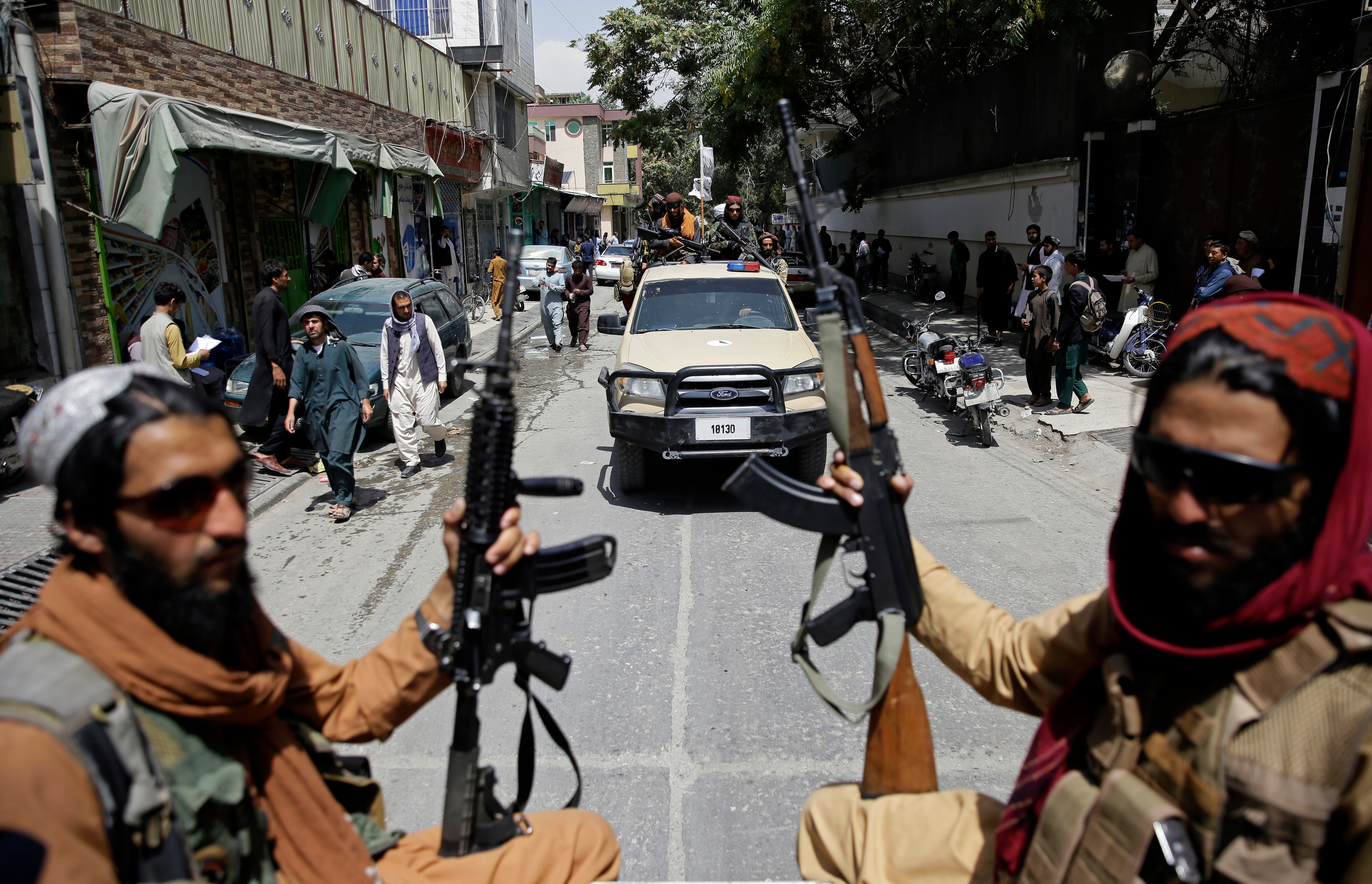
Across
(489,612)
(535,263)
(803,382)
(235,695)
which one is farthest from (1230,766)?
(535,263)

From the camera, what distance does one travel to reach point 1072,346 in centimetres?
881

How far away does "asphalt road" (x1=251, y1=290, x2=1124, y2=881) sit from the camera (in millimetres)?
3184

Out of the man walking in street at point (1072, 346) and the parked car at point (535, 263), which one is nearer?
the man walking in street at point (1072, 346)

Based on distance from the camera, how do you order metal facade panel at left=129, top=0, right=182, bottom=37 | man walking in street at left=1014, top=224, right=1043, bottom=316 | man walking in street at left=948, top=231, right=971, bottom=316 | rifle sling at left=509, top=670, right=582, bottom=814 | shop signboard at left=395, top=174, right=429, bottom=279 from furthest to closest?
1. shop signboard at left=395, top=174, right=429, bottom=279
2. man walking in street at left=948, top=231, right=971, bottom=316
3. man walking in street at left=1014, top=224, right=1043, bottom=316
4. metal facade panel at left=129, top=0, right=182, bottom=37
5. rifle sling at left=509, top=670, right=582, bottom=814

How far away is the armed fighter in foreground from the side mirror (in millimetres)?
6364

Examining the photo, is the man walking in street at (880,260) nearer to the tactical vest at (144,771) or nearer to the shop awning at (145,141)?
the shop awning at (145,141)

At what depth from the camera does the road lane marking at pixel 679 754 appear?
9.47 feet

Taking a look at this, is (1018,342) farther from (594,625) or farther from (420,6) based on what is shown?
(420,6)

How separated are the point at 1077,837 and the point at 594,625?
342cm

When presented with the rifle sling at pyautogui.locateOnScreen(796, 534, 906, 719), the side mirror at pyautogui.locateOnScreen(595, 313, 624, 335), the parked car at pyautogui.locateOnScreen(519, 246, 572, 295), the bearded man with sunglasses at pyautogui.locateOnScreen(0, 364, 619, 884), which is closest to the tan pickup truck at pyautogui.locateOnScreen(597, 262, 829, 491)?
the side mirror at pyautogui.locateOnScreen(595, 313, 624, 335)

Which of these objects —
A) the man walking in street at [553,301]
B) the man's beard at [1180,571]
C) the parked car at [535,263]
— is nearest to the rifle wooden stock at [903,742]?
the man's beard at [1180,571]

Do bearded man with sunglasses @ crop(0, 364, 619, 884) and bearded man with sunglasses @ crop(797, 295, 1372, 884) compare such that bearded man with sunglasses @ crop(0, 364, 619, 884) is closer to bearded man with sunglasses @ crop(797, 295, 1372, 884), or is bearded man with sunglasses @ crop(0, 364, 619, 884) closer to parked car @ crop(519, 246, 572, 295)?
bearded man with sunglasses @ crop(797, 295, 1372, 884)

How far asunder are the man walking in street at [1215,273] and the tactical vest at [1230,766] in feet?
28.9

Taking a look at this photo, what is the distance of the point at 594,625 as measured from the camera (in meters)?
4.63
